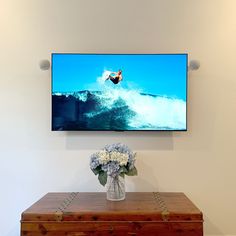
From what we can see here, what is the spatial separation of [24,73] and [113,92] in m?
0.84

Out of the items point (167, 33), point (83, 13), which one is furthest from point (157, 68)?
point (83, 13)

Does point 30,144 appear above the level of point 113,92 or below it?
below

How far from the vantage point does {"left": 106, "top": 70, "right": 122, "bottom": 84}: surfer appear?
2.33m

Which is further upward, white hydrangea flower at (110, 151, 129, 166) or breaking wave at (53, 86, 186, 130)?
breaking wave at (53, 86, 186, 130)

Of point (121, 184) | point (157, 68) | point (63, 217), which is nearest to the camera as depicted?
point (63, 217)

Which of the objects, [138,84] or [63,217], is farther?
[138,84]

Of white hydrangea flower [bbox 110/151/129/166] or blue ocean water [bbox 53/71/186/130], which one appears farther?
blue ocean water [bbox 53/71/186/130]

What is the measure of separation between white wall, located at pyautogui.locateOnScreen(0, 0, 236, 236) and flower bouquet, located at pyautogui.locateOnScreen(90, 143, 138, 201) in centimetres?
33

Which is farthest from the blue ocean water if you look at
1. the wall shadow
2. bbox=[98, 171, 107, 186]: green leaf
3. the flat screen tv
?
bbox=[98, 171, 107, 186]: green leaf

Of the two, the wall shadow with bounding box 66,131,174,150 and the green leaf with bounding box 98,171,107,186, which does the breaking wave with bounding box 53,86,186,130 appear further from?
the green leaf with bounding box 98,171,107,186

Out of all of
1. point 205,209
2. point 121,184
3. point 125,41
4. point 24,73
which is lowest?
point 205,209

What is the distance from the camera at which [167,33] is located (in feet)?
7.99

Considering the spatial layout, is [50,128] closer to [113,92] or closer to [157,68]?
[113,92]

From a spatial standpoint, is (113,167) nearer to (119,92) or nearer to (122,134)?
(122,134)
